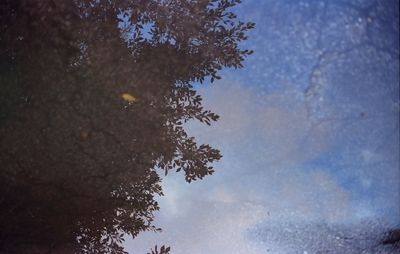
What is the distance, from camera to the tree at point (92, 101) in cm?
312

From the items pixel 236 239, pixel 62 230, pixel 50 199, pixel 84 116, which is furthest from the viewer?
pixel 236 239

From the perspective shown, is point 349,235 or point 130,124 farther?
point 349,235

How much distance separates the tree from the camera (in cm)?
312

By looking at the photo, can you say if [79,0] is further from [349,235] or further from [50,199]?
[349,235]

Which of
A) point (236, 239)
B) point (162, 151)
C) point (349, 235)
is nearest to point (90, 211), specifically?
point (162, 151)

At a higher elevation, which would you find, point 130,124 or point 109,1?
point 109,1

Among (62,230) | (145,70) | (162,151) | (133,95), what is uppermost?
(145,70)

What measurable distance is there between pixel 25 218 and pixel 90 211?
0.59 m

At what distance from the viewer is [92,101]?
3188 millimetres

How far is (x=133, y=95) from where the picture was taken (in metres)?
3.21

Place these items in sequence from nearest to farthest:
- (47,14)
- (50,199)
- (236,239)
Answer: (47,14) < (50,199) < (236,239)

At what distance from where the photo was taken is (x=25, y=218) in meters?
3.53

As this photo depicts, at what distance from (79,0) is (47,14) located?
0.41 meters

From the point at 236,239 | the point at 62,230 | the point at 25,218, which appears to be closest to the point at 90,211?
the point at 62,230
